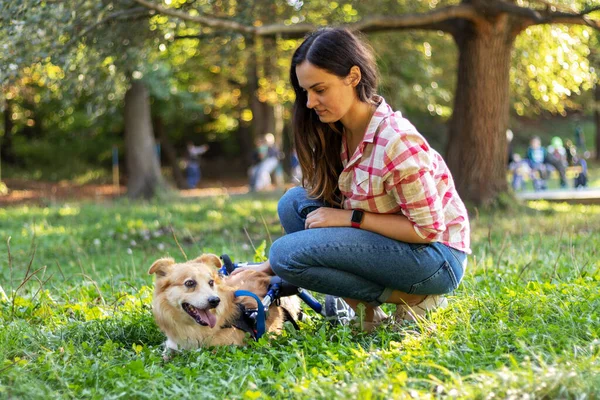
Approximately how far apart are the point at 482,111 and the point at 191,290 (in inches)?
311

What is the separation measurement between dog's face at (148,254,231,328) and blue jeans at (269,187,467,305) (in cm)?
40

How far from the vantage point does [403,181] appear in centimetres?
353

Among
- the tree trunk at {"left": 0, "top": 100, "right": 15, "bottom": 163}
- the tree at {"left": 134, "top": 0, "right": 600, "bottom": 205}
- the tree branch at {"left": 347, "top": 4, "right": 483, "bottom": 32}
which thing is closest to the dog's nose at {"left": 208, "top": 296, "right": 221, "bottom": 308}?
the tree branch at {"left": 347, "top": 4, "right": 483, "bottom": 32}

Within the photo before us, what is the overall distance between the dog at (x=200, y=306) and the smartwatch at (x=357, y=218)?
72cm

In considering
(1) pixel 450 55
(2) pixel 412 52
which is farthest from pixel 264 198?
(1) pixel 450 55

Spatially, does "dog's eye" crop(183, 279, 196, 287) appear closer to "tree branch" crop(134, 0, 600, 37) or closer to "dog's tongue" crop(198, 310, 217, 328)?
"dog's tongue" crop(198, 310, 217, 328)

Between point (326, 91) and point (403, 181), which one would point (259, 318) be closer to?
point (403, 181)

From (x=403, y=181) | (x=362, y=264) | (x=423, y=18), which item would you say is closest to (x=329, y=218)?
(x=362, y=264)

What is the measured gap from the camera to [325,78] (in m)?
3.65

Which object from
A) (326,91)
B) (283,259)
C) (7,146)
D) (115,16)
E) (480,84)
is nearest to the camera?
(326,91)

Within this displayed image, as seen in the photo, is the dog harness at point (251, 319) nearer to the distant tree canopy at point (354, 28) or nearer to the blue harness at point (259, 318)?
the blue harness at point (259, 318)

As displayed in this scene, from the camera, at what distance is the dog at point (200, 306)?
12.8 ft

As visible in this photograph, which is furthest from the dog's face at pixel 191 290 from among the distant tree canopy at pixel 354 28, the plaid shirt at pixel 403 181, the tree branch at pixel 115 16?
the tree branch at pixel 115 16

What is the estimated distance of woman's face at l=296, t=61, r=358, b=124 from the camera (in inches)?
144
